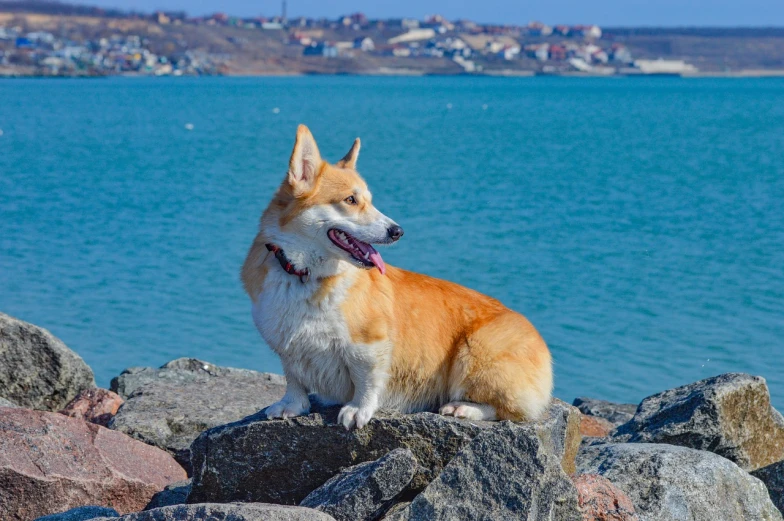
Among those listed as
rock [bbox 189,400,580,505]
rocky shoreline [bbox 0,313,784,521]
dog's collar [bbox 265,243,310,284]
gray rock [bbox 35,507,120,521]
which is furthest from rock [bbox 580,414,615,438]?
gray rock [bbox 35,507,120,521]

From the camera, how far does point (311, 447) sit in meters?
6.93

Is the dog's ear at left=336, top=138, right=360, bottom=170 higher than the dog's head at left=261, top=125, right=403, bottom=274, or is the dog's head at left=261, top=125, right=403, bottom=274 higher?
the dog's ear at left=336, top=138, right=360, bottom=170

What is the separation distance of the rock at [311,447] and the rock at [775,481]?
225 cm

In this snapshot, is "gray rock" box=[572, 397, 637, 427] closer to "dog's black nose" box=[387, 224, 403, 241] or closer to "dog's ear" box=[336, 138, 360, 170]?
"dog's ear" box=[336, 138, 360, 170]

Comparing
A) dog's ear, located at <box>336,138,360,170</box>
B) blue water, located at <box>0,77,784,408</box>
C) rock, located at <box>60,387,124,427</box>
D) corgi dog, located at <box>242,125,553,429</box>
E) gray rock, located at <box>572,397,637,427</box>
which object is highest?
dog's ear, located at <box>336,138,360,170</box>

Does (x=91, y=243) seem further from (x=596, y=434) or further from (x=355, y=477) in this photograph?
(x=355, y=477)

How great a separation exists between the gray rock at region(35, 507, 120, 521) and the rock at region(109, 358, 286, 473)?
2.18m

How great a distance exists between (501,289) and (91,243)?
1278cm

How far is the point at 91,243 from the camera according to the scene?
28.8m

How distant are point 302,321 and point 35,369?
557 cm

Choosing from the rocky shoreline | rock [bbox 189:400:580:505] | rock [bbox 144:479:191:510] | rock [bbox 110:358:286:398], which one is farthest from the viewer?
rock [bbox 110:358:286:398]

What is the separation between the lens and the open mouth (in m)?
6.42

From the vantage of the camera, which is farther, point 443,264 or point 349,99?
point 349,99

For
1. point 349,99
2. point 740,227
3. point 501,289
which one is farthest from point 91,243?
point 349,99
